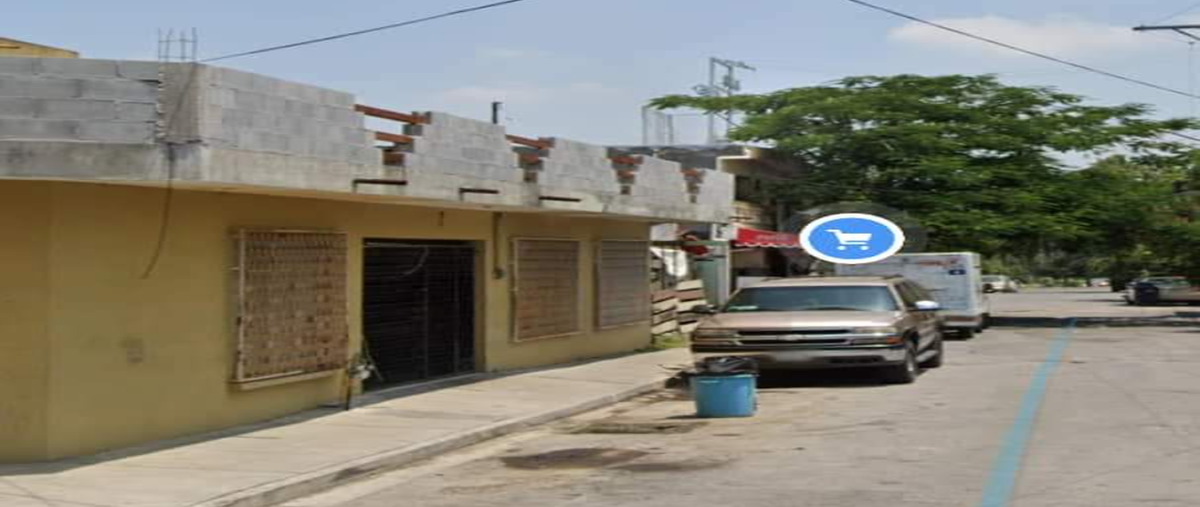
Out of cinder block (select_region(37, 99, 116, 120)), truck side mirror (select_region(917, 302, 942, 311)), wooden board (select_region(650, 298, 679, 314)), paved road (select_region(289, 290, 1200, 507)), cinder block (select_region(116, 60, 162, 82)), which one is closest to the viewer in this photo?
paved road (select_region(289, 290, 1200, 507))

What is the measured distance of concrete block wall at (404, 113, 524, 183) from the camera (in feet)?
46.4

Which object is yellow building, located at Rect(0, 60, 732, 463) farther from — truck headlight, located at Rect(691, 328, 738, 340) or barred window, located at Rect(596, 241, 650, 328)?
barred window, located at Rect(596, 241, 650, 328)

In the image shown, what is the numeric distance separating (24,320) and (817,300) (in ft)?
34.2

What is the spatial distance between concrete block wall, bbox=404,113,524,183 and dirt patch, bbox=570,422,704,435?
3.36m

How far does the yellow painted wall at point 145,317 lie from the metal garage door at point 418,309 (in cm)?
126

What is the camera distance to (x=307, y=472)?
9.88 metres

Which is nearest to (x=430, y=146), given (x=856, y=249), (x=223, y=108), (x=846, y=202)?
(x=223, y=108)

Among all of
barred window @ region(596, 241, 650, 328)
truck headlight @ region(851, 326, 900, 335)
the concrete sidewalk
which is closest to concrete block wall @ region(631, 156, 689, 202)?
barred window @ region(596, 241, 650, 328)

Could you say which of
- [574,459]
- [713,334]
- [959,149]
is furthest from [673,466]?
[959,149]

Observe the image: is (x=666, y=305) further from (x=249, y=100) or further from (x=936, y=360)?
(x=249, y=100)

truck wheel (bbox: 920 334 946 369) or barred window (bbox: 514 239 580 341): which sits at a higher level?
barred window (bbox: 514 239 580 341)

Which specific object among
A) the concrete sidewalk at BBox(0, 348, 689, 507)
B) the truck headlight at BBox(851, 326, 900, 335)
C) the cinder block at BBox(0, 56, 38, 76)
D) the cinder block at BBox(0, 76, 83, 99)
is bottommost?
the concrete sidewalk at BBox(0, 348, 689, 507)

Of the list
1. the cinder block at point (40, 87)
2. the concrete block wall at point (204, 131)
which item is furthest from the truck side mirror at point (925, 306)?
the cinder block at point (40, 87)

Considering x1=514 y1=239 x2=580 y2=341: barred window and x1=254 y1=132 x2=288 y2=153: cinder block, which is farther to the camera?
x1=514 y1=239 x2=580 y2=341: barred window
